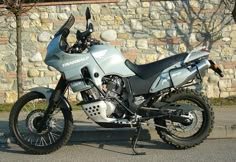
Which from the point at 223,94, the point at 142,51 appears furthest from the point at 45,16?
the point at 223,94

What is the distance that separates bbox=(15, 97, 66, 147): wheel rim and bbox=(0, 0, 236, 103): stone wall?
14.9ft

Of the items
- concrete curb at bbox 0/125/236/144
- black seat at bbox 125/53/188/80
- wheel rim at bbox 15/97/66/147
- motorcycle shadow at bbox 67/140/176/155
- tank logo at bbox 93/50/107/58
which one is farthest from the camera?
concrete curb at bbox 0/125/236/144

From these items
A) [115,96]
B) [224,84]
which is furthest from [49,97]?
[224,84]

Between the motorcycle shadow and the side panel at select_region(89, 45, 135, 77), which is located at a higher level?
the side panel at select_region(89, 45, 135, 77)

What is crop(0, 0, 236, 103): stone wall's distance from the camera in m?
11.1

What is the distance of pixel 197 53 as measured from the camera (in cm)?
647

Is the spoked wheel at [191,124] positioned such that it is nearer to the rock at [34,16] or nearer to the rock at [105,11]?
the rock at [105,11]

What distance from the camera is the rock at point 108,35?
11.1m

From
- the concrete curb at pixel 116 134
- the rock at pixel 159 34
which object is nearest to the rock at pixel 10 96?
the rock at pixel 159 34

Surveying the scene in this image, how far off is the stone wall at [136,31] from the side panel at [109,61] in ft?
15.5

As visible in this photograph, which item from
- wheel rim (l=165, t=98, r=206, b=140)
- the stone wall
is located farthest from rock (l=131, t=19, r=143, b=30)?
wheel rim (l=165, t=98, r=206, b=140)

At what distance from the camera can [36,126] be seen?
6.62 meters

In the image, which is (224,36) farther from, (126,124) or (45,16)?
(126,124)

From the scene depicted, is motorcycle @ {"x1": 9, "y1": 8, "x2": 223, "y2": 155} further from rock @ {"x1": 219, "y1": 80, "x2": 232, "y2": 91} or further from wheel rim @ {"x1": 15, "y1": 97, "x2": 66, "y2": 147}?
rock @ {"x1": 219, "y1": 80, "x2": 232, "y2": 91}
